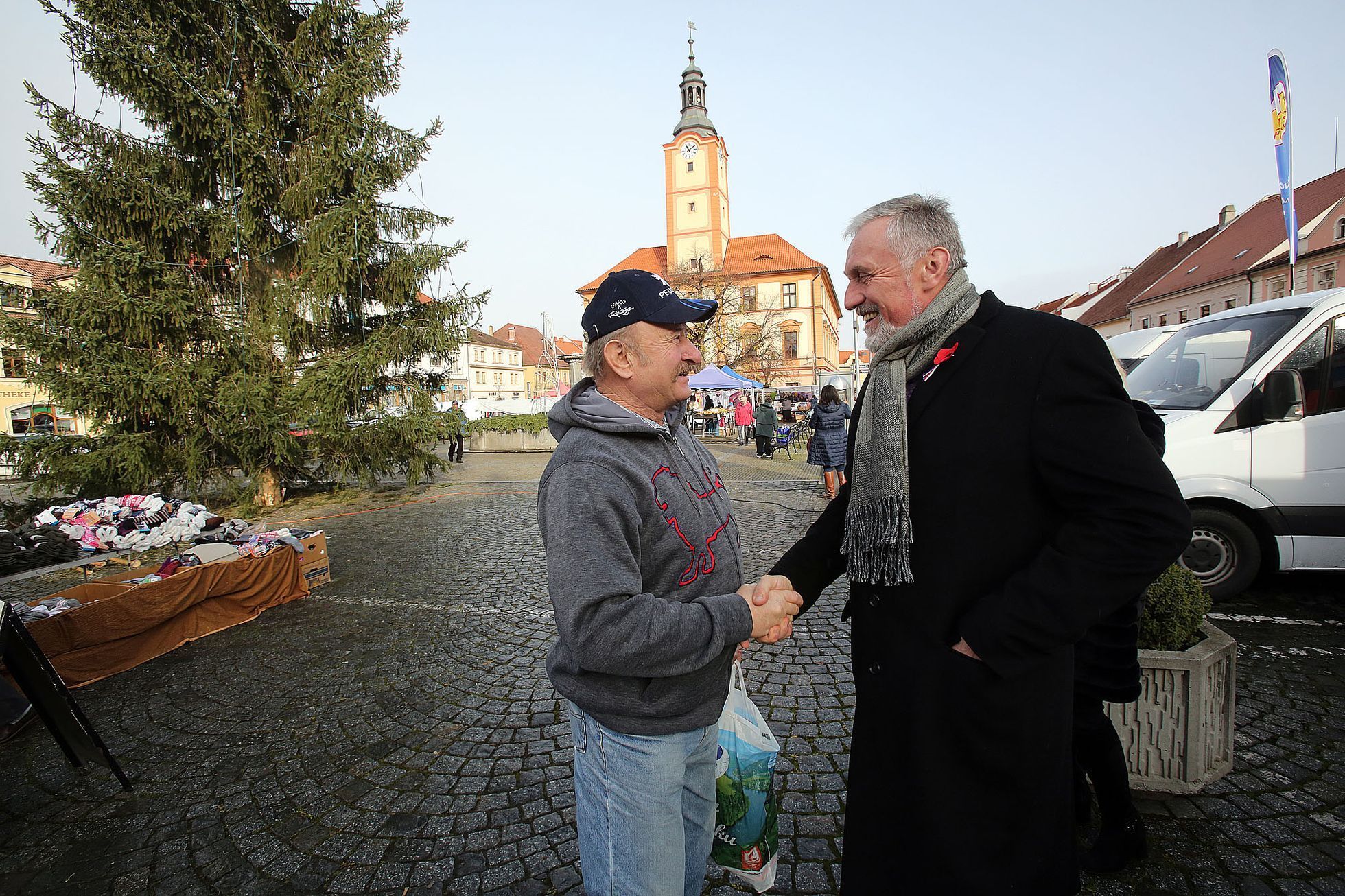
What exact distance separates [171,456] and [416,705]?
1108cm

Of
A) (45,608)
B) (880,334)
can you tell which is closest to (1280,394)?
(880,334)

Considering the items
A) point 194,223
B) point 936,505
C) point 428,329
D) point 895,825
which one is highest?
point 194,223

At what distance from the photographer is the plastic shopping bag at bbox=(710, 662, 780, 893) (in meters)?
1.88

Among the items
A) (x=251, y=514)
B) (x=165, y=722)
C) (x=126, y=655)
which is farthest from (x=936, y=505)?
(x=251, y=514)

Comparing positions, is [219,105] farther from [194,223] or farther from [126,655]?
[126,655]

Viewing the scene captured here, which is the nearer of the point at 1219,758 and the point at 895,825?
the point at 895,825

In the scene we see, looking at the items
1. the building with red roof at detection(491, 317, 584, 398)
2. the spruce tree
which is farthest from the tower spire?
the spruce tree

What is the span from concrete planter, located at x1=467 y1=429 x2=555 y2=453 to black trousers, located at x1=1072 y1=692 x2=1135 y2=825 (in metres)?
25.7

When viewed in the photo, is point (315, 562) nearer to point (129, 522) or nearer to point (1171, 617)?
point (129, 522)

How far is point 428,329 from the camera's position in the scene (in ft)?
42.7

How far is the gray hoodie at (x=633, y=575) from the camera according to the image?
4.62ft

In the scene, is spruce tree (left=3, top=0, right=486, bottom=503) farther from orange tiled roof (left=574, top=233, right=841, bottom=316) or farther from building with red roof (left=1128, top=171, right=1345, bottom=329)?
orange tiled roof (left=574, top=233, right=841, bottom=316)

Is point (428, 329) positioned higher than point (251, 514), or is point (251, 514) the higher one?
point (428, 329)

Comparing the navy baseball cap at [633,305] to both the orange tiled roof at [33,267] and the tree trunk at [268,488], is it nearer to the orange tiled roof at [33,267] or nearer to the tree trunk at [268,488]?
the tree trunk at [268,488]
